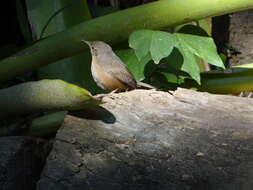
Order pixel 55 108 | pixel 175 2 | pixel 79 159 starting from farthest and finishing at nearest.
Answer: pixel 175 2
pixel 55 108
pixel 79 159

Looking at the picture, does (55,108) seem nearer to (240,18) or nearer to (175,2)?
(175,2)

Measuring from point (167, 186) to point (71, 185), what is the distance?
22 centimetres

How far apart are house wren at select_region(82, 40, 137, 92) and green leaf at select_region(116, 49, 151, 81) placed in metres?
0.17

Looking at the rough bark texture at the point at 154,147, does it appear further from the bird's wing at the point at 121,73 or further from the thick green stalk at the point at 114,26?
the thick green stalk at the point at 114,26

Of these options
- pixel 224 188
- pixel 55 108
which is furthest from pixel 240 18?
pixel 224 188

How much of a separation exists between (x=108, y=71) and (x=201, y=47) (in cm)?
44

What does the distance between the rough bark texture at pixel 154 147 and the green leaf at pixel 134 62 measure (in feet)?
1.51

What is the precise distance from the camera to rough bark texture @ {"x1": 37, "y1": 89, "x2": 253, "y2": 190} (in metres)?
1.10

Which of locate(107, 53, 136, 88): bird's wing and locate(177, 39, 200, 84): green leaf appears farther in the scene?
locate(177, 39, 200, 84): green leaf

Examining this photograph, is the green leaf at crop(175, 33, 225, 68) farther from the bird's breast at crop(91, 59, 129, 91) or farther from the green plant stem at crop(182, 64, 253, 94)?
the bird's breast at crop(91, 59, 129, 91)

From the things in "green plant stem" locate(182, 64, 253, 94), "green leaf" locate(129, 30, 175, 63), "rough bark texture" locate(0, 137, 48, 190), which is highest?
"green leaf" locate(129, 30, 175, 63)

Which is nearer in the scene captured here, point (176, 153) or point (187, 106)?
point (176, 153)

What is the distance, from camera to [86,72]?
2180 mm

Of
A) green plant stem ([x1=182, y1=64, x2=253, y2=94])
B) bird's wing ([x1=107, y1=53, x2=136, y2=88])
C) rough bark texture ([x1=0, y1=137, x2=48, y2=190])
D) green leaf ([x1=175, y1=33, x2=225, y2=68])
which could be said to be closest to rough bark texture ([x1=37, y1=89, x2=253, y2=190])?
rough bark texture ([x1=0, y1=137, x2=48, y2=190])
